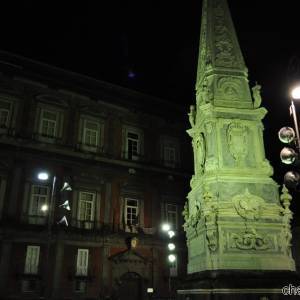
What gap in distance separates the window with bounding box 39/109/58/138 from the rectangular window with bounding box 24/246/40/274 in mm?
6737

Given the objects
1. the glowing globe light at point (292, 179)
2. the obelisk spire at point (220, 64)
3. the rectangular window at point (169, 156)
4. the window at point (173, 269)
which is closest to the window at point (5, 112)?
the rectangular window at point (169, 156)

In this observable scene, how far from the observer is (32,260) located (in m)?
18.7

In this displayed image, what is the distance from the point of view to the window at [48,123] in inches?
851

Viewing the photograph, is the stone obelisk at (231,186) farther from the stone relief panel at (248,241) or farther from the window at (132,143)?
the window at (132,143)

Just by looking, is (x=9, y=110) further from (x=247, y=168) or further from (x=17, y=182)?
(x=247, y=168)

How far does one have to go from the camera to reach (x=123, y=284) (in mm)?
20828

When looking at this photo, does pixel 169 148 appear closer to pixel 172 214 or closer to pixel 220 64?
pixel 172 214

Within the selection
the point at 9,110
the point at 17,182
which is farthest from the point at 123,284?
the point at 9,110

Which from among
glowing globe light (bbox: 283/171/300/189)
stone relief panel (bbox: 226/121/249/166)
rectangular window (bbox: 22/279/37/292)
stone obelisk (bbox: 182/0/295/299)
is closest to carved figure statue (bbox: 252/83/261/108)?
stone obelisk (bbox: 182/0/295/299)

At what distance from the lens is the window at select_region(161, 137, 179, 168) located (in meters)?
25.5

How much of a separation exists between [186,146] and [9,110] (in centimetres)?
1268

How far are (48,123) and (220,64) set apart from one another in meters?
14.4

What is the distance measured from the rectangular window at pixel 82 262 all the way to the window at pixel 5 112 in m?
8.48

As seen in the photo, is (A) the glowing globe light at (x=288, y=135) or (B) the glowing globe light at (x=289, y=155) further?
(A) the glowing globe light at (x=288, y=135)
